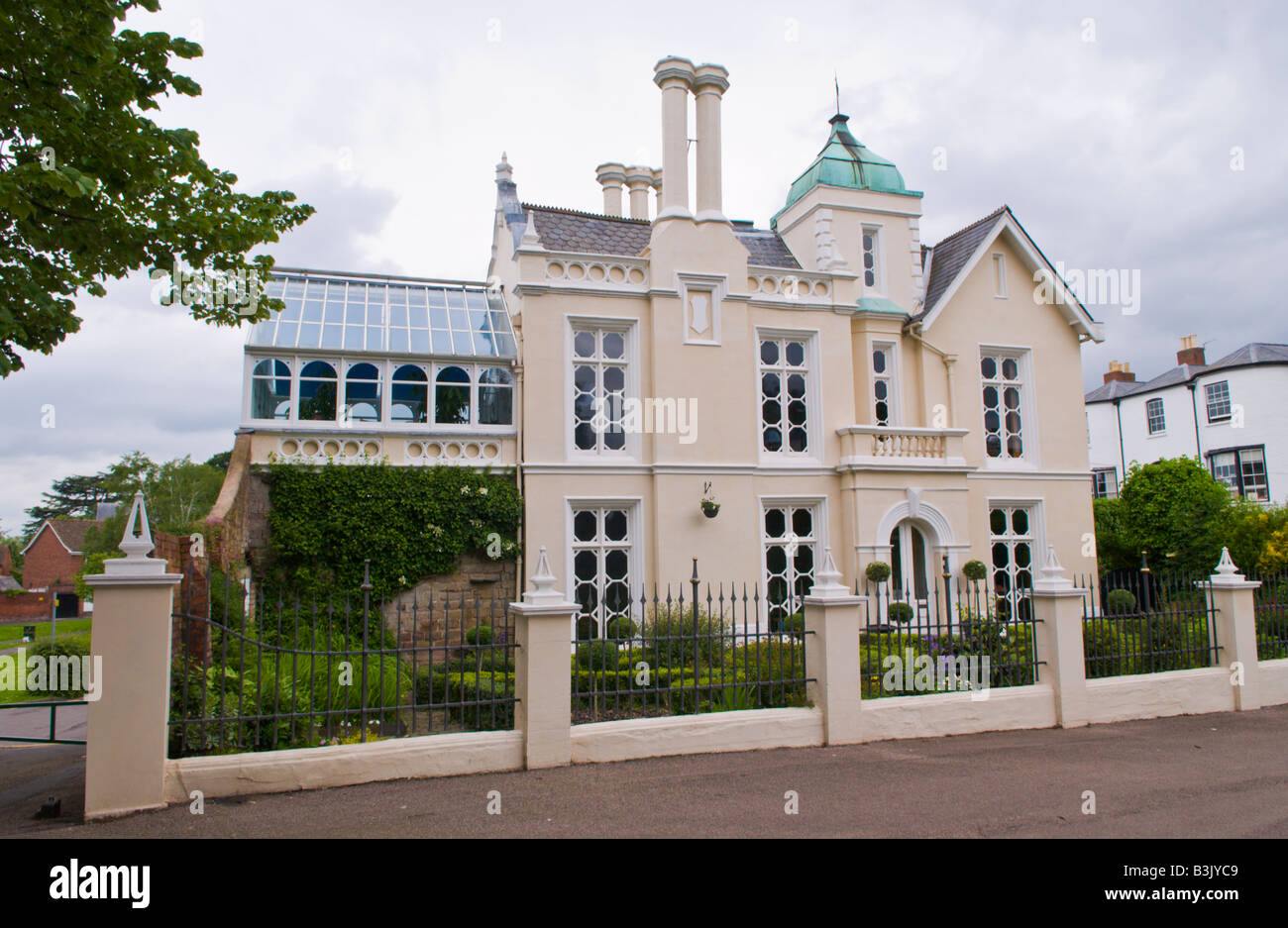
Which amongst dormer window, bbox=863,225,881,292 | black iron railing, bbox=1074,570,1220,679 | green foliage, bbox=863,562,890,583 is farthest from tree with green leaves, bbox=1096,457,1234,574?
black iron railing, bbox=1074,570,1220,679

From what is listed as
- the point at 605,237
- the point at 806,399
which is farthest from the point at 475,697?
the point at 605,237

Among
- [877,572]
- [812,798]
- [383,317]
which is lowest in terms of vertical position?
[812,798]

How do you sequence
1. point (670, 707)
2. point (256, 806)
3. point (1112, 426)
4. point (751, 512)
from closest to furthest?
1. point (256, 806)
2. point (670, 707)
3. point (751, 512)
4. point (1112, 426)

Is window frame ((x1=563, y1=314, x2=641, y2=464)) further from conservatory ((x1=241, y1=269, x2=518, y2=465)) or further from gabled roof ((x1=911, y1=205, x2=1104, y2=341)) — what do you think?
gabled roof ((x1=911, y1=205, x2=1104, y2=341))

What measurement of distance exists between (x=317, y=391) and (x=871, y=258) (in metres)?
12.2

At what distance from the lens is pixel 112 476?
46438 millimetres

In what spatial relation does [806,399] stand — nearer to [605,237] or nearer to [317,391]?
[605,237]

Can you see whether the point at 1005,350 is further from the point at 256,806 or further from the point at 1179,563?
the point at 256,806

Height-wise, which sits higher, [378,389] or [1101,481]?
[1101,481]

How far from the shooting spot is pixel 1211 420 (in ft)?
102

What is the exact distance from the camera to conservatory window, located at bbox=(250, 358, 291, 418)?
15102 millimetres

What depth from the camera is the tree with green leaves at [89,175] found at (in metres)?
6.74

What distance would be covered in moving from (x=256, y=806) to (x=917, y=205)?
59.3ft
